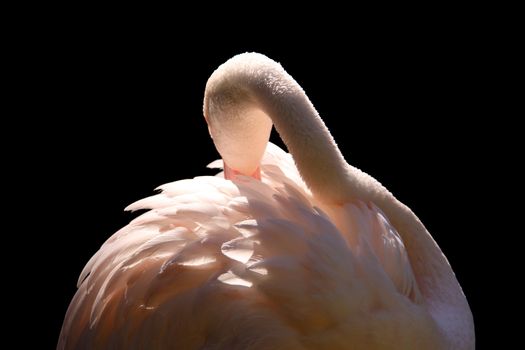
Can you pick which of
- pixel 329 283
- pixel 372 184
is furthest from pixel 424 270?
pixel 329 283

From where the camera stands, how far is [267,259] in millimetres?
3354

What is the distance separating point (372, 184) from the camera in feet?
12.5

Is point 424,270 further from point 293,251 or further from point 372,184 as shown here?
point 293,251

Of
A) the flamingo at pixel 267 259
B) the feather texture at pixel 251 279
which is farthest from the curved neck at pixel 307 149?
the feather texture at pixel 251 279

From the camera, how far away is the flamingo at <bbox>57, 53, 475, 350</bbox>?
3330 mm

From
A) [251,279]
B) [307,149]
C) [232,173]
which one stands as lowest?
[251,279]

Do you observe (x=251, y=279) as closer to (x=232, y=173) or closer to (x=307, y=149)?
(x=307, y=149)

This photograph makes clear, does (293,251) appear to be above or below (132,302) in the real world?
above

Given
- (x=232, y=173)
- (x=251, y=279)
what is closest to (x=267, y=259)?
(x=251, y=279)

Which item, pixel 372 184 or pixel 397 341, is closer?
pixel 397 341

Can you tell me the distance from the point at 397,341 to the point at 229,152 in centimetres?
110

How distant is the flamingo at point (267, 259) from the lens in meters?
3.33

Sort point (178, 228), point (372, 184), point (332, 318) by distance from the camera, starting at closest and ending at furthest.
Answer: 1. point (332, 318)
2. point (178, 228)
3. point (372, 184)

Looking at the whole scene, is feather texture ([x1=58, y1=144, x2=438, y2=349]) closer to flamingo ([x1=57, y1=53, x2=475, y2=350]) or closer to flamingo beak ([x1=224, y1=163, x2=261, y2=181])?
flamingo ([x1=57, y1=53, x2=475, y2=350])
